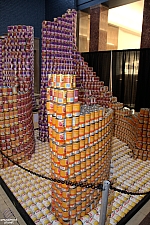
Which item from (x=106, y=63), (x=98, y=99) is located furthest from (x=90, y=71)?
(x=106, y=63)

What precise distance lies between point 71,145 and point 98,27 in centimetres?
1133

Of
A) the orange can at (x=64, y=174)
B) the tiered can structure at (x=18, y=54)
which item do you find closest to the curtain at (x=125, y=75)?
the tiered can structure at (x=18, y=54)

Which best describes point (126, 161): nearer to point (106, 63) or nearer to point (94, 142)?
point (94, 142)

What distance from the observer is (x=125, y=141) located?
24.4 ft

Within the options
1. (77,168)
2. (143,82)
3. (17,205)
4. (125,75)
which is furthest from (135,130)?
(125,75)

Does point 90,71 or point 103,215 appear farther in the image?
point 90,71

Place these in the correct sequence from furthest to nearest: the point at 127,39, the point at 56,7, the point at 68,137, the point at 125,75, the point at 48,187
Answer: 1. the point at 127,39
2. the point at 56,7
3. the point at 125,75
4. the point at 48,187
5. the point at 68,137

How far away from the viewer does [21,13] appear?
14375 mm

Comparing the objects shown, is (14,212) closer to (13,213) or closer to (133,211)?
(13,213)

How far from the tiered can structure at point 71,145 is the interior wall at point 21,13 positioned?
41.1 feet

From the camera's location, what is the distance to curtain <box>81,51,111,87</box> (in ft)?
42.6

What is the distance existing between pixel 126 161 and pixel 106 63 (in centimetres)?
857

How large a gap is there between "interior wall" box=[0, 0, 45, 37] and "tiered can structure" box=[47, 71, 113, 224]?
493 inches

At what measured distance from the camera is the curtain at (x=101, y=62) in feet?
42.6
